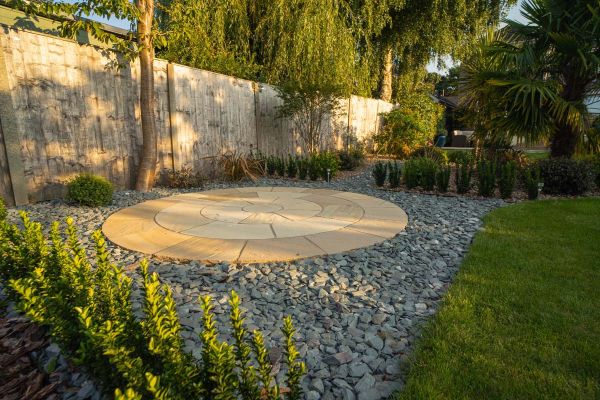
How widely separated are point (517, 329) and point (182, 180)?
588 centimetres

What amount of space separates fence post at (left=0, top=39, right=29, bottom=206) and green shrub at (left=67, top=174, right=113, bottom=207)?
21.2 inches

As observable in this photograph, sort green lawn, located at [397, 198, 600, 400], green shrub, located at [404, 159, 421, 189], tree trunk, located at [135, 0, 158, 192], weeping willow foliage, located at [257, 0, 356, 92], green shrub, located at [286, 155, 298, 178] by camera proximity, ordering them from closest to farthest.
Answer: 1. green lawn, located at [397, 198, 600, 400]
2. tree trunk, located at [135, 0, 158, 192]
3. green shrub, located at [404, 159, 421, 189]
4. green shrub, located at [286, 155, 298, 178]
5. weeping willow foliage, located at [257, 0, 356, 92]

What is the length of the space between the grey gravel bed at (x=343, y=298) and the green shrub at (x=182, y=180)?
2548 mm

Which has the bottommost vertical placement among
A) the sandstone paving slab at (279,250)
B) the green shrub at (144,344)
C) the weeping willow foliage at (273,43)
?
the sandstone paving slab at (279,250)

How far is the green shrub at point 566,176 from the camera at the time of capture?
19.9 feet

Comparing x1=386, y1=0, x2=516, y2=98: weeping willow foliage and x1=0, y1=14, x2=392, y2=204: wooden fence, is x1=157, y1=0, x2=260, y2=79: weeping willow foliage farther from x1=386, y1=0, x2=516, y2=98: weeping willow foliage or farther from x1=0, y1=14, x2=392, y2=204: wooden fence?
x1=386, y1=0, x2=516, y2=98: weeping willow foliage

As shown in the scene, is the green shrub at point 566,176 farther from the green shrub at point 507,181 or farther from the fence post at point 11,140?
the fence post at point 11,140

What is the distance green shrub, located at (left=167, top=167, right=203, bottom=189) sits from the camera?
21.9ft

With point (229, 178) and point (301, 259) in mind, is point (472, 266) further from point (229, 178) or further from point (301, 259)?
point (229, 178)

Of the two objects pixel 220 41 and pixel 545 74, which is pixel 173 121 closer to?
pixel 220 41

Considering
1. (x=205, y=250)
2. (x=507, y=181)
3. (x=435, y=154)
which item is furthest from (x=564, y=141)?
(x=205, y=250)

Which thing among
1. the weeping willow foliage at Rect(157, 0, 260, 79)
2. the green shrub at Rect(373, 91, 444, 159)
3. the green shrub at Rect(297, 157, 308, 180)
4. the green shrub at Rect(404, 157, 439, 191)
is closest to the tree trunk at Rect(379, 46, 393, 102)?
the green shrub at Rect(373, 91, 444, 159)

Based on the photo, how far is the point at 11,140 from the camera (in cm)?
448

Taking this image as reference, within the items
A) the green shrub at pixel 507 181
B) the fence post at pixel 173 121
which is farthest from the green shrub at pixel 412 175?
the fence post at pixel 173 121
